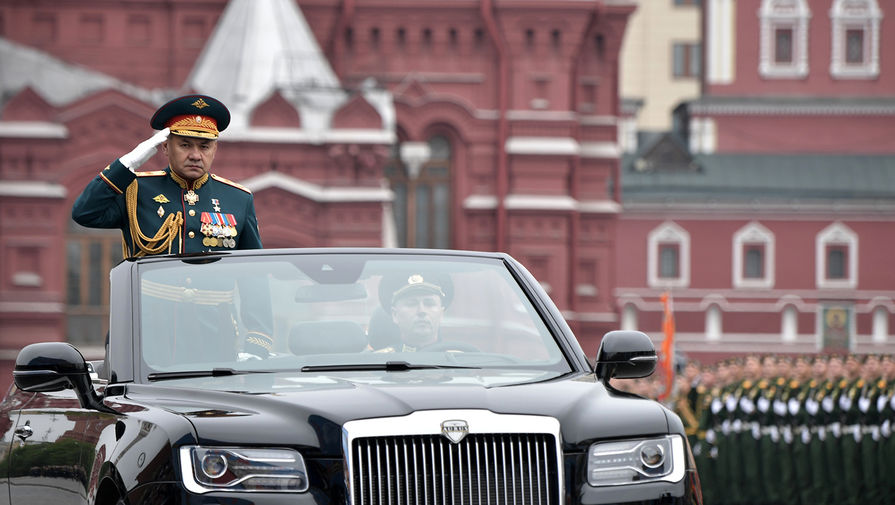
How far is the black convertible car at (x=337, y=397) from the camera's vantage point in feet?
14.5

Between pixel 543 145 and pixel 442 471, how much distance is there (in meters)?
26.6

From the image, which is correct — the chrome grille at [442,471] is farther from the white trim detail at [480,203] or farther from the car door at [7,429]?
the white trim detail at [480,203]

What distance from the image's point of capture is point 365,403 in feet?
14.9

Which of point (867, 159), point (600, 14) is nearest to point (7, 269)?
point (600, 14)

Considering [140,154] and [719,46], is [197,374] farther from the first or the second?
[719,46]

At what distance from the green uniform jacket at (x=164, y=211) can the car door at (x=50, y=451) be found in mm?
727

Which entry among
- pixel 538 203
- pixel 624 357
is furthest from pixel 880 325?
pixel 624 357

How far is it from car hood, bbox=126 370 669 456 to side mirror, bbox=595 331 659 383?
232 mm

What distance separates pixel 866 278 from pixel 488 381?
48845 mm

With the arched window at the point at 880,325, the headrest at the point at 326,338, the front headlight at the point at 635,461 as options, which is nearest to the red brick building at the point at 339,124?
the arched window at the point at 880,325

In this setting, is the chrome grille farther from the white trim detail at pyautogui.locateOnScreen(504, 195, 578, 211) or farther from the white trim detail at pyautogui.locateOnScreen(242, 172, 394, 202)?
the white trim detail at pyautogui.locateOnScreen(504, 195, 578, 211)

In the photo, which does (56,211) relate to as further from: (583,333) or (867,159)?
(867,159)

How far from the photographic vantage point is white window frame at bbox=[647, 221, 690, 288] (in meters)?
52.2

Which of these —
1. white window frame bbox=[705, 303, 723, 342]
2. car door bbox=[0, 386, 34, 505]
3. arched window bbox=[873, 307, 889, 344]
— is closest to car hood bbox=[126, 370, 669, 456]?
car door bbox=[0, 386, 34, 505]
